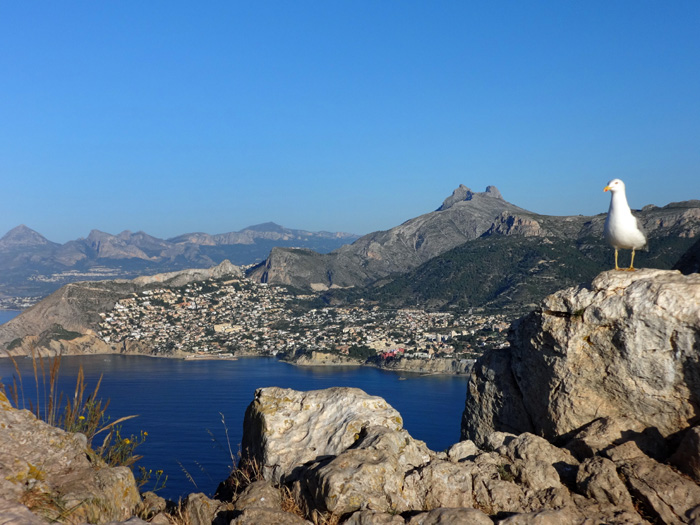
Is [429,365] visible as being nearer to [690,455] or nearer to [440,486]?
[690,455]

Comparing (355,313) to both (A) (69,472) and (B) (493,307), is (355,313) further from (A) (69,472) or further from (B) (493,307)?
(A) (69,472)

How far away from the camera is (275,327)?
12000 cm

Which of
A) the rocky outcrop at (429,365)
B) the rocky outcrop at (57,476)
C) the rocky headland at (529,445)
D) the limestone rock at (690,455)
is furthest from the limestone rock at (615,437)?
the rocky outcrop at (429,365)

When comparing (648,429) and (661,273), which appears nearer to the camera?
(648,429)

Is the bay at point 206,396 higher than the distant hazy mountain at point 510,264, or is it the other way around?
the distant hazy mountain at point 510,264

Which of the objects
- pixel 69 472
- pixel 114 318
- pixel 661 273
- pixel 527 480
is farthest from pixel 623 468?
pixel 114 318

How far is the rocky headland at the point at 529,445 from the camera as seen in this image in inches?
199

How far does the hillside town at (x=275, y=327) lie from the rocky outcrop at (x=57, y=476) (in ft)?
257

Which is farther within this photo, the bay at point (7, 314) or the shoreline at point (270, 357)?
the bay at point (7, 314)

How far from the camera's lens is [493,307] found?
12031 cm

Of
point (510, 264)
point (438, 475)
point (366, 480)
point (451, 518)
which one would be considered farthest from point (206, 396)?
point (510, 264)

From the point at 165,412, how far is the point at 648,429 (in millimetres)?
55491

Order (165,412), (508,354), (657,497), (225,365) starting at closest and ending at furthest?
(657,497)
(508,354)
(165,412)
(225,365)

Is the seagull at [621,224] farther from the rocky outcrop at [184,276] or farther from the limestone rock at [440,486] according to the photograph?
the rocky outcrop at [184,276]
